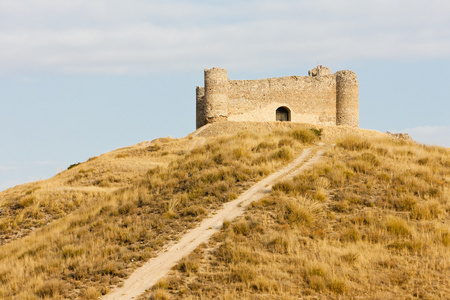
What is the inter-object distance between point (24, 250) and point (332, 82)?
36.8m

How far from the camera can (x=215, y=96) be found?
136 feet

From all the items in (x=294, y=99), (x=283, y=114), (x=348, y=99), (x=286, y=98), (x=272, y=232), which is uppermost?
(x=286, y=98)

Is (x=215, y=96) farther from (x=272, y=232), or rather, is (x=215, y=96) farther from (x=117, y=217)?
(x=272, y=232)

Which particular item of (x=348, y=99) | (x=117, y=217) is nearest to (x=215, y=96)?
(x=348, y=99)

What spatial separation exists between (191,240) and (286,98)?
114ft

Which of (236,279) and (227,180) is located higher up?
(227,180)

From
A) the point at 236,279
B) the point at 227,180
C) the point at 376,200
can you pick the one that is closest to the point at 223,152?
the point at 227,180

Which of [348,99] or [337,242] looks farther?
[348,99]

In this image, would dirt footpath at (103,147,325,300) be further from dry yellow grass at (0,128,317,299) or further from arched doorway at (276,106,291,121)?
arched doorway at (276,106,291,121)

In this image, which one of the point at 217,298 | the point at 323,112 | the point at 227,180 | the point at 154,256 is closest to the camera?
the point at 217,298

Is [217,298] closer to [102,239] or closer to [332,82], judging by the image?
[102,239]

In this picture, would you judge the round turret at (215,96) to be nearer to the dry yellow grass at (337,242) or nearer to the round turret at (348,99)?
the round turret at (348,99)

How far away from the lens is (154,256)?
10156 mm

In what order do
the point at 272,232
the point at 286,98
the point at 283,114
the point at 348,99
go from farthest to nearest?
1. the point at 283,114
2. the point at 348,99
3. the point at 286,98
4. the point at 272,232
